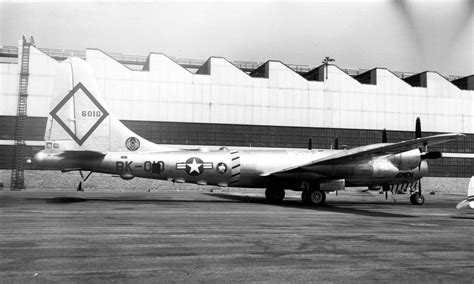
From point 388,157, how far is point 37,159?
21.7 metres

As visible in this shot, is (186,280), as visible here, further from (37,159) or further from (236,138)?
(236,138)

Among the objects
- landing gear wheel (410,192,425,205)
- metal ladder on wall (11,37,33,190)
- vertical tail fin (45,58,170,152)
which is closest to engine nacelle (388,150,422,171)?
landing gear wheel (410,192,425,205)

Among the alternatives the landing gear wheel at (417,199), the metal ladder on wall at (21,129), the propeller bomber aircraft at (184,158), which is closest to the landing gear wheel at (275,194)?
the propeller bomber aircraft at (184,158)

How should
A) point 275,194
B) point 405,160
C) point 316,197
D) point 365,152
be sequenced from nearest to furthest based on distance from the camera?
point 365,152 < point 316,197 < point 405,160 < point 275,194

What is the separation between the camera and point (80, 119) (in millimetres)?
24688

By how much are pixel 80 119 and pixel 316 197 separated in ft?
49.1

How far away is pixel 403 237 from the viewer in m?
12.6

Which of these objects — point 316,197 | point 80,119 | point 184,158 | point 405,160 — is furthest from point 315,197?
point 80,119

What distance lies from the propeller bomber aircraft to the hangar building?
81.6ft

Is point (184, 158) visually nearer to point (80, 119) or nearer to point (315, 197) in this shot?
point (80, 119)

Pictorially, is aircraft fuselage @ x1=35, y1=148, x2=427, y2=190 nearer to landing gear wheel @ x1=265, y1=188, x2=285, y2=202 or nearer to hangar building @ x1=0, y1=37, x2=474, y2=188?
landing gear wheel @ x1=265, y1=188, x2=285, y2=202

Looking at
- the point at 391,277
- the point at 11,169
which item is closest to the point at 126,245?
the point at 391,277

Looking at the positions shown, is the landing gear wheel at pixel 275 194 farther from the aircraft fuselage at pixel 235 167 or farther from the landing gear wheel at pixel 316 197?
the landing gear wheel at pixel 316 197

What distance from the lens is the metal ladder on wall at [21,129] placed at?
46.9 m
